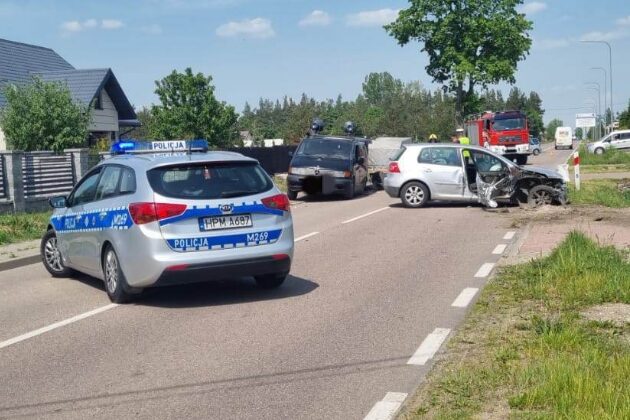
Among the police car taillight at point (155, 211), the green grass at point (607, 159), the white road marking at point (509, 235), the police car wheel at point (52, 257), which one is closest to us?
the police car taillight at point (155, 211)

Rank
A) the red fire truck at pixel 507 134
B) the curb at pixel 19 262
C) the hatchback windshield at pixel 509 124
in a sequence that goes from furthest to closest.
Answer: the hatchback windshield at pixel 509 124 < the red fire truck at pixel 507 134 < the curb at pixel 19 262

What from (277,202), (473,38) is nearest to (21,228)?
(277,202)

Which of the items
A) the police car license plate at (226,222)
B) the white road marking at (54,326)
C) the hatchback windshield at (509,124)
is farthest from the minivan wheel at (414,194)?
the hatchback windshield at (509,124)

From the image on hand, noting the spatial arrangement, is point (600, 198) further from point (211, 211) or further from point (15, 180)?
point (15, 180)

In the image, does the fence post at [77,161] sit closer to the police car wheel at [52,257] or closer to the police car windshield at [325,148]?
the police car windshield at [325,148]

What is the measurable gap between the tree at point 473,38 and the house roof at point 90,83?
23.1 metres

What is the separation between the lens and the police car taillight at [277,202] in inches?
336

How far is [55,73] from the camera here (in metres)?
43.3

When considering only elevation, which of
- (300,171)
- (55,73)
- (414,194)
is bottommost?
(414,194)

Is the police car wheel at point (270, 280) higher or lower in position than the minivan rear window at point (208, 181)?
lower

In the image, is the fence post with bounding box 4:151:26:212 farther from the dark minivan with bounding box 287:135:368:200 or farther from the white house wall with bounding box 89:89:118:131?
the white house wall with bounding box 89:89:118:131

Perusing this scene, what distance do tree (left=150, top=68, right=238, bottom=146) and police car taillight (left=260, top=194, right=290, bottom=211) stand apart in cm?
3977

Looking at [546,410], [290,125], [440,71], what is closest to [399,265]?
[546,410]

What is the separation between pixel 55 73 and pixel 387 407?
41777 millimetres
